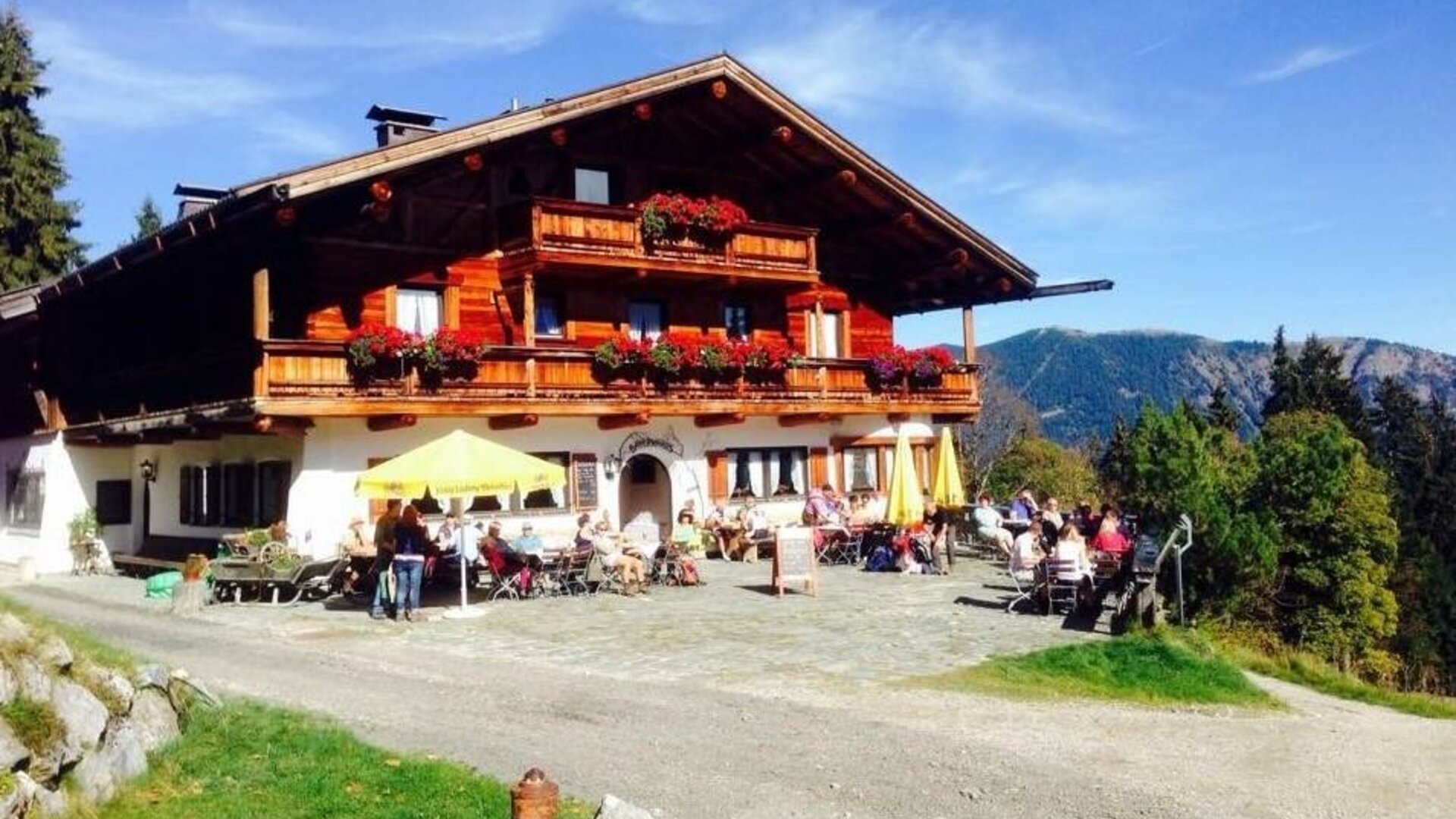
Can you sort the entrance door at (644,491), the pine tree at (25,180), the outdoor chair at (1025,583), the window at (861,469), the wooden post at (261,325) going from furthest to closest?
the pine tree at (25,180) → the window at (861,469) → the entrance door at (644,491) → the wooden post at (261,325) → the outdoor chair at (1025,583)

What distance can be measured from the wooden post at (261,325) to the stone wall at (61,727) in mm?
10809

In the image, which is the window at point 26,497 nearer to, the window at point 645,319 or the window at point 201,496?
the window at point 201,496

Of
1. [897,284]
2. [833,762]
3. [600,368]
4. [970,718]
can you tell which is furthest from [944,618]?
[897,284]

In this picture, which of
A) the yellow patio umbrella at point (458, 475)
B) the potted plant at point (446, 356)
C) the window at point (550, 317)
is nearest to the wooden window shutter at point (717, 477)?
the window at point (550, 317)

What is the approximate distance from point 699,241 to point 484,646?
1258 cm

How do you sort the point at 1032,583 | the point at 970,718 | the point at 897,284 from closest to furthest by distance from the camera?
1. the point at 970,718
2. the point at 1032,583
3. the point at 897,284

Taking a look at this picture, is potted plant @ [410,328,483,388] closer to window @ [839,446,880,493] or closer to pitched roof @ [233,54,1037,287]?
pitched roof @ [233,54,1037,287]

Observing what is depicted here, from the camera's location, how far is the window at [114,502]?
2525 cm

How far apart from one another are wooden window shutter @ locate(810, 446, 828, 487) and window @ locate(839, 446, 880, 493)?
1.97 feet

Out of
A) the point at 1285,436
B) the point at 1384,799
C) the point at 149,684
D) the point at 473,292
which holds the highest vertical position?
the point at 473,292

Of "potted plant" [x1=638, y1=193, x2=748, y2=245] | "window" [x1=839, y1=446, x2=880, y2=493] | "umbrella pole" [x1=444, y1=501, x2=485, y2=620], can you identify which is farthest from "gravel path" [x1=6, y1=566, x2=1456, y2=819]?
"window" [x1=839, y1=446, x2=880, y2=493]

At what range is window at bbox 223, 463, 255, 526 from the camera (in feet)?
71.3

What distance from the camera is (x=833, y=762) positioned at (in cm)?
898

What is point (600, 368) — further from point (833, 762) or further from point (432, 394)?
point (833, 762)
